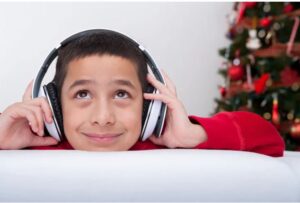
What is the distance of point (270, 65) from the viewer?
3.07 m

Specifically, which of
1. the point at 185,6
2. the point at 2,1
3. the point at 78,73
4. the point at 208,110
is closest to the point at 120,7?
the point at 185,6

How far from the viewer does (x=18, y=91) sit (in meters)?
3.52

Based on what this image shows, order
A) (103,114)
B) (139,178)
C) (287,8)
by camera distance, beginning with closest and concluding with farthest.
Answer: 1. (139,178)
2. (103,114)
3. (287,8)

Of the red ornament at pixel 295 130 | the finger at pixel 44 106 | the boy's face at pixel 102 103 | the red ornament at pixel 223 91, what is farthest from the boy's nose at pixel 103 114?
the red ornament at pixel 223 91

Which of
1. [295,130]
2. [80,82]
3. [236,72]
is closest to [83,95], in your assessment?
[80,82]

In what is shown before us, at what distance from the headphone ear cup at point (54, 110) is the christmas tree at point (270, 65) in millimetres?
2165

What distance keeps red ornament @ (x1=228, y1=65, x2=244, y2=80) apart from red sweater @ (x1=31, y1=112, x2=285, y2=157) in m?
2.31

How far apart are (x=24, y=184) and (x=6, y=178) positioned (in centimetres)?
3

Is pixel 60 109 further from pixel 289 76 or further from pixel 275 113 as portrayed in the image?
pixel 289 76

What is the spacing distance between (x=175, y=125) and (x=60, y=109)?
0.29m

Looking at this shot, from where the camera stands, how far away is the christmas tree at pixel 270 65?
299cm

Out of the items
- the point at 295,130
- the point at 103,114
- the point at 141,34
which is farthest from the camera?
the point at 141,34

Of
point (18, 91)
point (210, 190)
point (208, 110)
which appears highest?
point (210, 190)

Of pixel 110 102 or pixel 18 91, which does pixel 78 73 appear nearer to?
pixel 110 102
